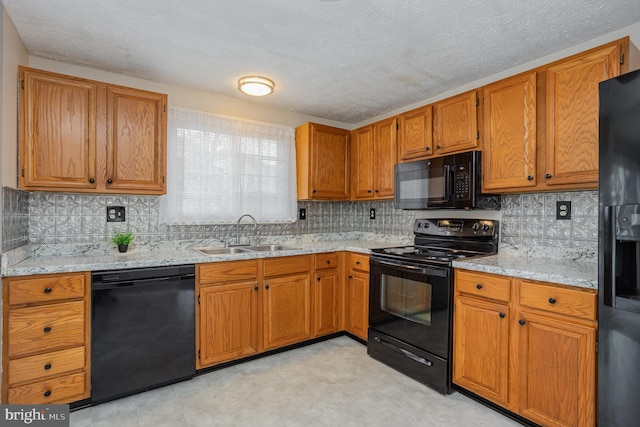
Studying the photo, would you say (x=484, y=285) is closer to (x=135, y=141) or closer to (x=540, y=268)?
(x=540, y=268)

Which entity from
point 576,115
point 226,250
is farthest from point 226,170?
point 576,115

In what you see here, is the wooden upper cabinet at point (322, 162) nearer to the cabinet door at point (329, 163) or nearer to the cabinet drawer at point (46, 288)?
the cabinet door at point (329, 163)

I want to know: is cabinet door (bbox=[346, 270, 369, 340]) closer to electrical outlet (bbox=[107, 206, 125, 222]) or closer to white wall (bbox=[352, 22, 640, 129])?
white wall (bbox=[352, 22, 640, 129])

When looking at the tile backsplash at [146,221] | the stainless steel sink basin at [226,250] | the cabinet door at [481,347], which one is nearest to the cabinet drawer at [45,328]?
the tile backsplash at [146,221]

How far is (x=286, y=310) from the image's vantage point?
2.84 metres

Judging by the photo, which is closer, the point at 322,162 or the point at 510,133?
the point at 510,133

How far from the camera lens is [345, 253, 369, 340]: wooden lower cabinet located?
297cm

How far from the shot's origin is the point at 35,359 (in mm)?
1872

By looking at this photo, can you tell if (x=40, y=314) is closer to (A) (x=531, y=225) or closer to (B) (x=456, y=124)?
(B) (x=456, y=124)

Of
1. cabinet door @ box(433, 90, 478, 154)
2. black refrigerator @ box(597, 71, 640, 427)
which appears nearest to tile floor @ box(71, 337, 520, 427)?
black refrigerator @ box(597, 71, 640, 427)

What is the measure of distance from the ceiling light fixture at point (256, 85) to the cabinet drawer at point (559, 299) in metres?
2.25

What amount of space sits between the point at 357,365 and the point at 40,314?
2127 millimetres

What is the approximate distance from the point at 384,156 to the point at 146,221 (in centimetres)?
220

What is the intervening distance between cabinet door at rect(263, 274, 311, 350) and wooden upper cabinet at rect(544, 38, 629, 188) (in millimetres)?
2013
